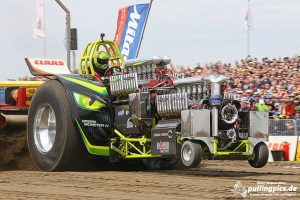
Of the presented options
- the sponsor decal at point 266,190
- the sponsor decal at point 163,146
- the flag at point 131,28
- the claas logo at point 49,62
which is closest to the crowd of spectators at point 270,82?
the flag at point 131,28

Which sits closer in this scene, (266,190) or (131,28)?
(266,190)

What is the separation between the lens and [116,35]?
77.8ft

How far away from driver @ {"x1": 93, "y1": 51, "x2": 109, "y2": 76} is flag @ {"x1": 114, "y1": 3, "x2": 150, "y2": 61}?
11.0 metres

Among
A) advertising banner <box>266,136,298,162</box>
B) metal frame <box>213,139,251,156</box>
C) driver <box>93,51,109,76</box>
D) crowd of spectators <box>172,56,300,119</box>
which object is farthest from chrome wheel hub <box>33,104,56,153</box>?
advertising banner <box>266,136,298,162</box>

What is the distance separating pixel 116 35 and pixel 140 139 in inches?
537

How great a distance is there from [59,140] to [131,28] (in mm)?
12965

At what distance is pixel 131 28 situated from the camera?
23188 millimetres

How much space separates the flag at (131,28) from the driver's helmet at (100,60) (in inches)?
434

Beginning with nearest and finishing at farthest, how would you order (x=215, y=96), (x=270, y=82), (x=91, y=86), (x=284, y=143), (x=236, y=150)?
(x=215, y=96) → (x=236, y=150) → (x=91, y=86) → (x=284, y=143) → (x=270, y=82)

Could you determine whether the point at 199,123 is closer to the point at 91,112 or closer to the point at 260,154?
the point at 260,154

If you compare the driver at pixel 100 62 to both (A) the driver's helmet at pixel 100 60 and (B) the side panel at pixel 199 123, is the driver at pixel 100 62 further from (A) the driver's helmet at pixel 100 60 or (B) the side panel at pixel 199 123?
(B) the side panel at pixel 199 123

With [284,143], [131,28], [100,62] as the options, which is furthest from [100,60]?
[131,28]

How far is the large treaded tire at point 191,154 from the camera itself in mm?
9219

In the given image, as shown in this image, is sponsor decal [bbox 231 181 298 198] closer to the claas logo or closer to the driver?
the driver
